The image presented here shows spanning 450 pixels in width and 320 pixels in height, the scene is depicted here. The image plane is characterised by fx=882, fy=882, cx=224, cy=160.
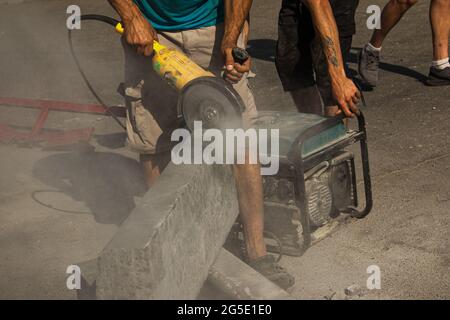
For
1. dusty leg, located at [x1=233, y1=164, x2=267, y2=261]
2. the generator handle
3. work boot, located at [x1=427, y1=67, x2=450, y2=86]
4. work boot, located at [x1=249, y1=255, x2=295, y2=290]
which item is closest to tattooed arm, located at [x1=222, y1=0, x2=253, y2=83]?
dusty leg, located at [x1=233, y1=164, x2=267, y2=261]

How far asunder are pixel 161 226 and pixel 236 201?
99 cm

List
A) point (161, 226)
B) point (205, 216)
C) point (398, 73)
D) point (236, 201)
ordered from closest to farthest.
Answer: point (161, 226)
point (205, 216)
point (236, 201)
point (398, 73)

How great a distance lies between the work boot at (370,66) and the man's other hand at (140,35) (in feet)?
11.5

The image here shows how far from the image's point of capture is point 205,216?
13.7ft

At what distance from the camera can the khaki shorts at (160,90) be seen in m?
4.70

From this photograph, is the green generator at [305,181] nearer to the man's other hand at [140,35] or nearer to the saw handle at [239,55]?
the saw handle at [239,55]

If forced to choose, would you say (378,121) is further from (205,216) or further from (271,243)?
(205,216)

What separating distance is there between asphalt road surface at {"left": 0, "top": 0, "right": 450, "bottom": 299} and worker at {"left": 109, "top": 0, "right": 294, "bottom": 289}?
39 cm

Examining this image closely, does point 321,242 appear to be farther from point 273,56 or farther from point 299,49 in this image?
point 273,56

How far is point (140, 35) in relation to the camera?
4492mm

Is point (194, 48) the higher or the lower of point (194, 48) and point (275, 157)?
the higher

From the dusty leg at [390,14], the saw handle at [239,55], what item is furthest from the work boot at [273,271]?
the dusty leg at [390,14]

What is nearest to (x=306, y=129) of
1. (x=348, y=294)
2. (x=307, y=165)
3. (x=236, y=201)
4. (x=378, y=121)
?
(x=307, y=165)
